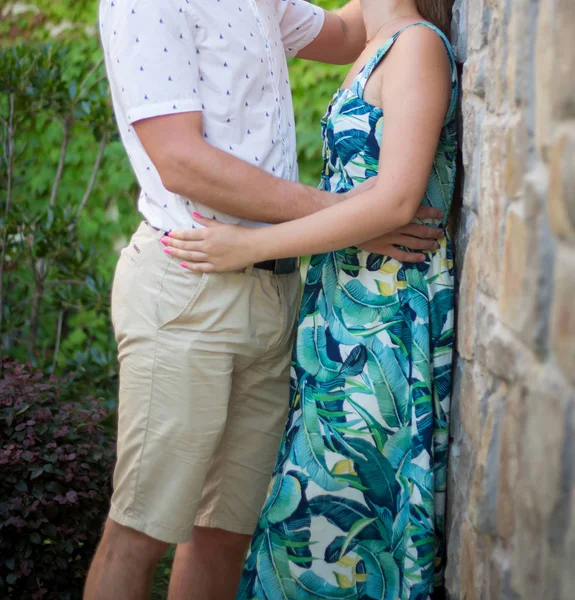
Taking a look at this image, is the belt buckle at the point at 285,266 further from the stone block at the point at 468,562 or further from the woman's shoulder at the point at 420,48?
the stone block at the point at 468,562

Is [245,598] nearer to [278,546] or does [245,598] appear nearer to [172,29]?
[278,546]

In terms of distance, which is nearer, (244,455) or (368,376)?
(368,376)

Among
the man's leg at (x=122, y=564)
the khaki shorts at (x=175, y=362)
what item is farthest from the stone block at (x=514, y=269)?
the man's leg at (x=122, y=564)

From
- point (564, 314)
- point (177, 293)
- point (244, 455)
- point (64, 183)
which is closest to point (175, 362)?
point (177, 293)

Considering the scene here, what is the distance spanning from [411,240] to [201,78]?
60cm

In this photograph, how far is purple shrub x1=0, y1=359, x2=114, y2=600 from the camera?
2361mm

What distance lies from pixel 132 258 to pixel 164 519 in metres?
0.63

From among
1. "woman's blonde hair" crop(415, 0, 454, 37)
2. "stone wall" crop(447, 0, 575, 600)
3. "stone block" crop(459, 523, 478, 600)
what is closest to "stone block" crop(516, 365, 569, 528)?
"stone wall" crop(447, 0, 575, 600)

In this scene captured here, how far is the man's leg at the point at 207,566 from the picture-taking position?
2.25 m

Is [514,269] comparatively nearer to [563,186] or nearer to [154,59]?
[563,186]

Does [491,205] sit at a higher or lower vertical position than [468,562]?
higher

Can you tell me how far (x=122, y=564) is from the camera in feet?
6.41

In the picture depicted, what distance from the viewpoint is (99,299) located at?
3439mm

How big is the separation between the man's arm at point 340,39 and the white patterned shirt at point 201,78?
35 cm
